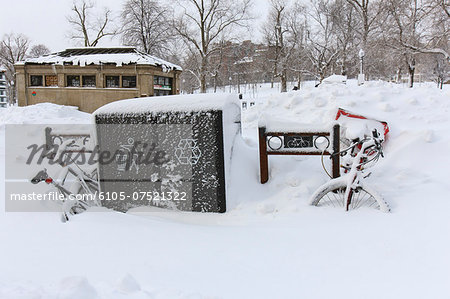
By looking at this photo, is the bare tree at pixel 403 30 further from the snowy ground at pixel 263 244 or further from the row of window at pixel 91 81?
the snowy ground at pixel 263 244

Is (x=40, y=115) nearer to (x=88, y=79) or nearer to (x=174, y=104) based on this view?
(x=88, y=79)

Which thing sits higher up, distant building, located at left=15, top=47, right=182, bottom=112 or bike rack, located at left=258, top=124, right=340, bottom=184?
distant building, located at left=15, top=47, right=182, bottom=112

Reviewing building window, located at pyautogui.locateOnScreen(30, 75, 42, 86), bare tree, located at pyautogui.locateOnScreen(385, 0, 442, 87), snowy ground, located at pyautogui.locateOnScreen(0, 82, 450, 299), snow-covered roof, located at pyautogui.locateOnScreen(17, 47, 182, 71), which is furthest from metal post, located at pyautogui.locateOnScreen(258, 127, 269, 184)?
bare tree, located at pyautogui.locateOnScreen(385, 0, 442, 87)

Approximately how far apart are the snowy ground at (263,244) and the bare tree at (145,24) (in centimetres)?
2886

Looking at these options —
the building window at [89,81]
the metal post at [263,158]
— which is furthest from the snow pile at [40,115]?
the metal post at [263,158]

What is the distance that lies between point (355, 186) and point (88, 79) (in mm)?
21046

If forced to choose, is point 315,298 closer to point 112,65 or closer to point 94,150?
point 94,150

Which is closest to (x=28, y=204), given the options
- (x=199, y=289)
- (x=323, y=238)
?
(x=199, y=289)

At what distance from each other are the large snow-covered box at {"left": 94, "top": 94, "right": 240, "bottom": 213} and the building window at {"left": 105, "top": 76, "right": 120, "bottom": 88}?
1771cm

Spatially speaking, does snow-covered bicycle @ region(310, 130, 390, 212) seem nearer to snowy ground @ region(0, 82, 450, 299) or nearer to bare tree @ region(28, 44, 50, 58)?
snowy ground @ region(0, 82, 450, 299)

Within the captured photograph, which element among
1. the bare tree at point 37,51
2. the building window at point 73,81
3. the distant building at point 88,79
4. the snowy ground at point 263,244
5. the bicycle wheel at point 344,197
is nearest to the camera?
the snowy ground at point 263,244

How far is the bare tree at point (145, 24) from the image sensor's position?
103ft

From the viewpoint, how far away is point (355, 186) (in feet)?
14.1

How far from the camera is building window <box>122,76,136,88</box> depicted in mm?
21531
